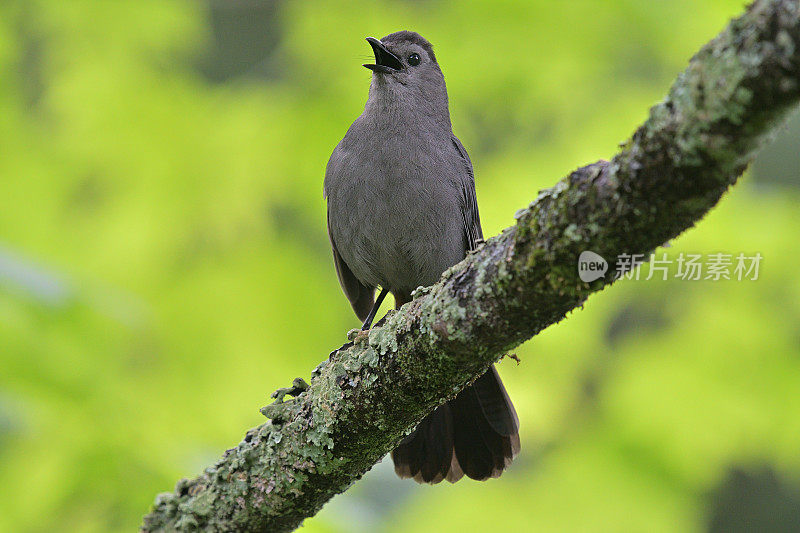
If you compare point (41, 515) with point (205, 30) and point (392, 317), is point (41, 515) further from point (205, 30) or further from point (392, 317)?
point (205, 30)

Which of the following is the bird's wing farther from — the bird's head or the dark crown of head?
the dark crown of head

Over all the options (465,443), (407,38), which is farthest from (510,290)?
(407,38)

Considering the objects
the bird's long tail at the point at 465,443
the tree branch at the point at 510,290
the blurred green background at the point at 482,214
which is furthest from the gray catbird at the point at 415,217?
the tree branch at the point at 510,290

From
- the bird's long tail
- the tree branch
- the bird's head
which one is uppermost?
the bird's head

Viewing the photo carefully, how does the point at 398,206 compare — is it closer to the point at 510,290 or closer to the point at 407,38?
the point at 407,38

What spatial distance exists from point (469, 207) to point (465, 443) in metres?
1.13

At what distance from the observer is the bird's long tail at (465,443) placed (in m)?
3.52

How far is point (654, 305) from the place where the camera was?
5.23 meters

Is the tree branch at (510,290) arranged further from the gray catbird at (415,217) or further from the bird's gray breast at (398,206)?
the bird's gray breast at (398,206)

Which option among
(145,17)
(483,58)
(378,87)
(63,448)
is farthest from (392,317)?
(145,17)

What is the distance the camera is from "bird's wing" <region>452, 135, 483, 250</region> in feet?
13.1

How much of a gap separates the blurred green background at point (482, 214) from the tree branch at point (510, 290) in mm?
1383

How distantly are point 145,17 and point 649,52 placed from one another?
3023 millimetres

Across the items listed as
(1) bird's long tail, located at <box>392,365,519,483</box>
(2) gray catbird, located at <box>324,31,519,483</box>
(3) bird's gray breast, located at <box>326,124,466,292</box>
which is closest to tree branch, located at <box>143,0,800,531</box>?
(1) bird's long tail, located at <box>392,365,519,483</box>
